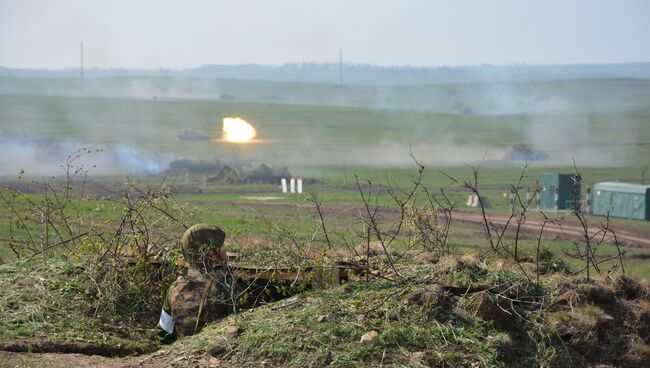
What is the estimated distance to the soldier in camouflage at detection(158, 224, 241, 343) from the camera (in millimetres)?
11266

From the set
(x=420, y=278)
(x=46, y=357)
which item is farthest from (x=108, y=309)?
(x=420, y=278)

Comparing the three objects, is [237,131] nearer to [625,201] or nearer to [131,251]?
[625,201]

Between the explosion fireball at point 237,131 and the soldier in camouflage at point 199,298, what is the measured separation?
7372cm

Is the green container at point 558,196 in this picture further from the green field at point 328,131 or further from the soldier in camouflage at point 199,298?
the soldier in camouflage at point 199,298

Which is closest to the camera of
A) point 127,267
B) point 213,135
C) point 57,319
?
point 57,319

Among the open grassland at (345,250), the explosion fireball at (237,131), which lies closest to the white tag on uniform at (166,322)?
the open grassland at (345,250)

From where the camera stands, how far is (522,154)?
255 ft

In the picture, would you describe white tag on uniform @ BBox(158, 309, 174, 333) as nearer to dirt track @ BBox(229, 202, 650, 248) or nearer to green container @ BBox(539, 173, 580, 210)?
dirt track @ BBox(229, 202, 650, 248)

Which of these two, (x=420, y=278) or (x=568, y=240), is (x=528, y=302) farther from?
(x=568, y=240)

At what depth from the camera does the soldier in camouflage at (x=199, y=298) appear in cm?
1127

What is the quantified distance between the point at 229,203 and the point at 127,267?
30021 mm

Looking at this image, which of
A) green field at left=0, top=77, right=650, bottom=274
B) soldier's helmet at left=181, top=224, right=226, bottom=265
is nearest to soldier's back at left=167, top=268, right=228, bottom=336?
soldier's helmet at left=181, top=224, right=226, bottom=265

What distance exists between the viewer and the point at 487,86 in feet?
453

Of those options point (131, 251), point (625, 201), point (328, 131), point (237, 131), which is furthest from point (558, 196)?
point (328, 131)
